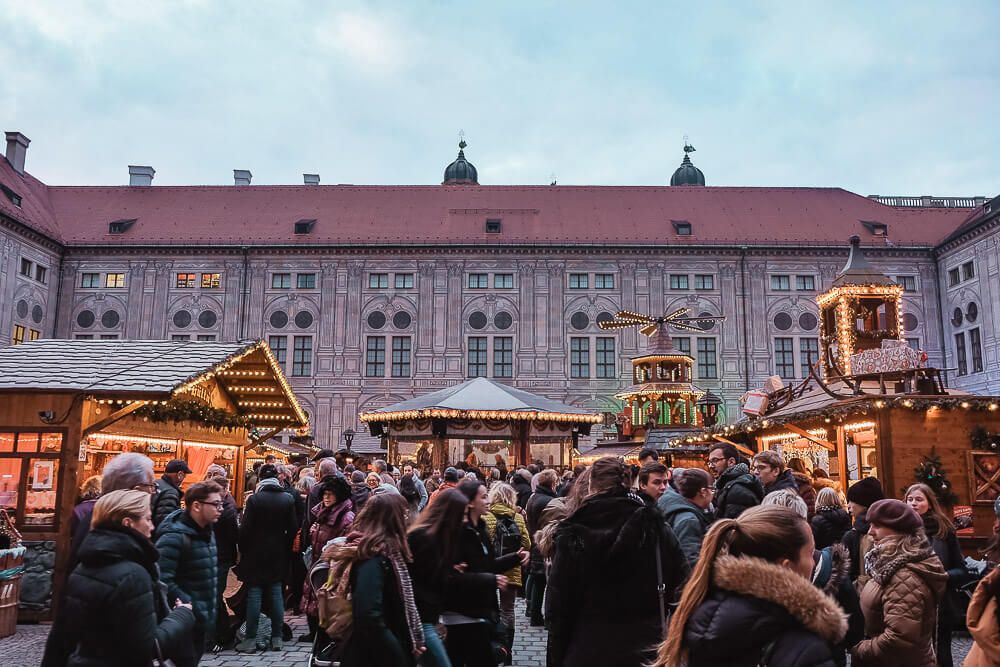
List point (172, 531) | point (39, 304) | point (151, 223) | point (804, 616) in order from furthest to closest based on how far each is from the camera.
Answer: point (151, 223)
point (39, 304)
point (172, 531)
point (804, 616)

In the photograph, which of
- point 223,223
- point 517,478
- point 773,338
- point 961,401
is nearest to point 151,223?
point 223,223

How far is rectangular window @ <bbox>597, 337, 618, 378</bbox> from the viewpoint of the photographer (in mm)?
36156

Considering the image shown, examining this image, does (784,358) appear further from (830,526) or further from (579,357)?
(830,526)

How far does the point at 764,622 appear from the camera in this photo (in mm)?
2285

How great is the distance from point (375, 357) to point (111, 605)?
3334cm

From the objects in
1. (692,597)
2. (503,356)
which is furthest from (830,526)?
(503,356)

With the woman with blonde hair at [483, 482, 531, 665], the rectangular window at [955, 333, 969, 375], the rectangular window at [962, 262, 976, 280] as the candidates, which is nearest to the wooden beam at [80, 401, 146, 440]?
the woman with blonde hair at [483, 482, 531, 665]

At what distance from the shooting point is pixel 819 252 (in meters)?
36.6

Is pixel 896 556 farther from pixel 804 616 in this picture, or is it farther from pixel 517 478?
pixel 517 478

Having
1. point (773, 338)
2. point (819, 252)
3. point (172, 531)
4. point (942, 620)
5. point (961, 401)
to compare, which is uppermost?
point (819, 252)

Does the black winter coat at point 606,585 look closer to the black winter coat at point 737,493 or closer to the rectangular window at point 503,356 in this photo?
the black winter coat at point 737,493

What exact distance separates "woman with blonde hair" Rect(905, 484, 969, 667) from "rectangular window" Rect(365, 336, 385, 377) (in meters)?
31.4

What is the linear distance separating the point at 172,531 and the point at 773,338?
3443 cm

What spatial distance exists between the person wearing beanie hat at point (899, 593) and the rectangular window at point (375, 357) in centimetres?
3273
